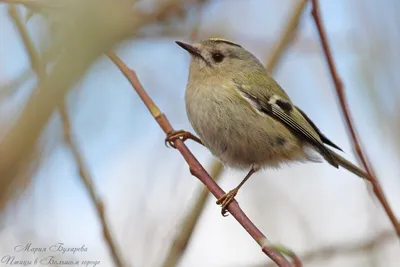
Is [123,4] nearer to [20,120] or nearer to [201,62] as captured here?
[20,120]

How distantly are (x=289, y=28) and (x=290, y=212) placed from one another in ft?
3.47

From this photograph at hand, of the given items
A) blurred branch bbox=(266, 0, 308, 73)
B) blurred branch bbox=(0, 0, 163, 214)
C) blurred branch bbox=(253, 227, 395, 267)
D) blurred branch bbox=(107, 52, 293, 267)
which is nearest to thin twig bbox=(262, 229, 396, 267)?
blurred branch bbox=(253, 227, 395, 267)

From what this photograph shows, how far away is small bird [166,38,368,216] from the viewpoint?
185 centimetres

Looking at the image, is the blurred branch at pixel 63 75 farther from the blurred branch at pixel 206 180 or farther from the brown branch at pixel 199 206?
the brown branch at pixel 199 206

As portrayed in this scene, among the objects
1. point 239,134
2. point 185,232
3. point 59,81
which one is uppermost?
point 239,134

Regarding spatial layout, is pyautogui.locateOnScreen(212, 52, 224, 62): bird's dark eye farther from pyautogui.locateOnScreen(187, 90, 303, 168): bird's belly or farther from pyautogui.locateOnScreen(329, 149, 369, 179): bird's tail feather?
pyautogui.locateOnScreen(329, 149, 369, 179): bird's tail feather

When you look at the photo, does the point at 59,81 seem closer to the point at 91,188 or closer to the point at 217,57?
the point at 91,188

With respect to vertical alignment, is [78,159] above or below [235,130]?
below

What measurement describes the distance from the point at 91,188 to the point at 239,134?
0.72 meters

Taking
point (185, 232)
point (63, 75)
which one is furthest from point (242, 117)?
point (63, 75)

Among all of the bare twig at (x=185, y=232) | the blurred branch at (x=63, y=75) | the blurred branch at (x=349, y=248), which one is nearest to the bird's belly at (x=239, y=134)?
the bare twig at (x=185, y=232)

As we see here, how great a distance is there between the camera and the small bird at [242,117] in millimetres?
1851

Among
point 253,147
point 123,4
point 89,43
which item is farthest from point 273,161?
point 89,43

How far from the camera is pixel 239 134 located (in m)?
1.86
